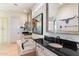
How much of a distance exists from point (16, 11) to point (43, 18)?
628 mm

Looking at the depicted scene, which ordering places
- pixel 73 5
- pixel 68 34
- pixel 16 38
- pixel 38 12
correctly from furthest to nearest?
pixel 38 12
pixel 16 38
pixel 68 34
pixel 73 5

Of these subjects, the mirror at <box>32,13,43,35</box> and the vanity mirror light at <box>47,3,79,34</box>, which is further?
the mirror at <box>32,13,43,35</box>

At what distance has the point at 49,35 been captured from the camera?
1928 millimetres

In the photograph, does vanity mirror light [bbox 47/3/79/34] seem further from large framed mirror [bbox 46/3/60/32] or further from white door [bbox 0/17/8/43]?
white door [bbox 0/17/8/43]

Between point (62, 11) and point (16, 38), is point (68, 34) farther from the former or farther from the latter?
point (16, 38)

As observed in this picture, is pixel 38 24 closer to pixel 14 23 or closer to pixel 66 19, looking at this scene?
pixel 14 23

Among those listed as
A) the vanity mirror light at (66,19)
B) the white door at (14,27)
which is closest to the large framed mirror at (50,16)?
the vanity mirror light at (66,19)

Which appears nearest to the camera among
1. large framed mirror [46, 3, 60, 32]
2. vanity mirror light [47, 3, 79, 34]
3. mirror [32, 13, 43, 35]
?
vanity mirror light [47, 3, 79, 34]

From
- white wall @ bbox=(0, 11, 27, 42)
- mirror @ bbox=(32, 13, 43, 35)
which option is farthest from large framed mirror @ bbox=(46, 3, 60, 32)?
white wall @ bbox=(0, 11, 27, 42)

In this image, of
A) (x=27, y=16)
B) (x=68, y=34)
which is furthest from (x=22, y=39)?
(x=68, y=34)

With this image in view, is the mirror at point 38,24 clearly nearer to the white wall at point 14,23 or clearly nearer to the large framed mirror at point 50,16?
the large framed mirror at point 50,16

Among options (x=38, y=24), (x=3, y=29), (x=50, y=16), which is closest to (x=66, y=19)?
(x=50, y=16)

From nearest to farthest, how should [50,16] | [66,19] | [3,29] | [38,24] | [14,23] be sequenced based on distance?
[66,19], [3,29], [14,23], [50,16], [38,24]

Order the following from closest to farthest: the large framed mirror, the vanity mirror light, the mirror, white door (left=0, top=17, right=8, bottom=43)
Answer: the vanity mirror light
white door (left=0, top=17, right=8, bottom=43)
the large framed mirror
the mirror
